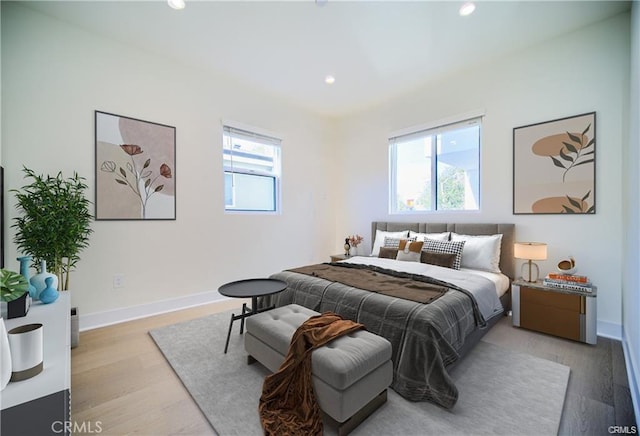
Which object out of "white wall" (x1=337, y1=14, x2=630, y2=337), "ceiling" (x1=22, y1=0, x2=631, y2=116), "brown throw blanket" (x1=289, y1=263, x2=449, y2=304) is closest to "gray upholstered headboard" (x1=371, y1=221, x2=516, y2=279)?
"white wall" (x1=337, y1=14, x2=630, y2=337)

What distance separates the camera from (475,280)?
255cm

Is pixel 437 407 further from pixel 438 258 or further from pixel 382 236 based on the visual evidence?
pixel 382 236

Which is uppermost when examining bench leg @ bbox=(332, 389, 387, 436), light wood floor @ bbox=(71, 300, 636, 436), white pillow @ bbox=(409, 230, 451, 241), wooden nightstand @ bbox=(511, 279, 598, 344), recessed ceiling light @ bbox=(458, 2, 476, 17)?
recessed ceiling light @ bbox=(458, 2, 476, 17)

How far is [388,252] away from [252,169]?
2367 millimetres

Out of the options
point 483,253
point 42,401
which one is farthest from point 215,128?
point 483,253

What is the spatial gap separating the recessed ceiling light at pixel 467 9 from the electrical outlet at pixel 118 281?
171 inches

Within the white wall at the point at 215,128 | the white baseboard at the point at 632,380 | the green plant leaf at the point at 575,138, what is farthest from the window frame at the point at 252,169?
the white baseboard at the point at 632,380

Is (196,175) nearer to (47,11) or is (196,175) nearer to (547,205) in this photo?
(47,11)

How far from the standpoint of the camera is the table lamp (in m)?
2.71

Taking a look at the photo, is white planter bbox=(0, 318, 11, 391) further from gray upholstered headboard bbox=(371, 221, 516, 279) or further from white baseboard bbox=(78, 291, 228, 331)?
gray upholstered headboard bbox=(371, 221, 516, 279)

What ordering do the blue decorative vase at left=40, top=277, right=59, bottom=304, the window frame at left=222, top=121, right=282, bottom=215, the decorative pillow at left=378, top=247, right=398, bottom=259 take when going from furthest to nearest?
the window frame at left=222, top=121, right=282, bottom=215 → the decorative pillow at left=378, top=247, right=398, bottom=259 → the blue decorative vase at left=40, top=277, right=59, bottom=304

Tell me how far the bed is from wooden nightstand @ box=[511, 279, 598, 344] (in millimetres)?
199

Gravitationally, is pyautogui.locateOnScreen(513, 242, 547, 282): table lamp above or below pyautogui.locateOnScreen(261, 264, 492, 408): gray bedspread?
above

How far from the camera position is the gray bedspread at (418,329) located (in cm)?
167
